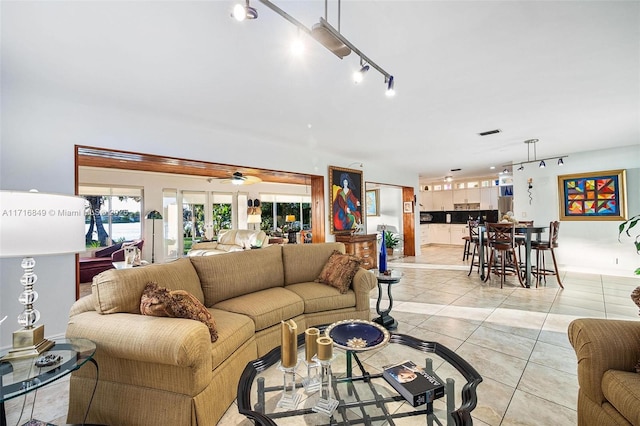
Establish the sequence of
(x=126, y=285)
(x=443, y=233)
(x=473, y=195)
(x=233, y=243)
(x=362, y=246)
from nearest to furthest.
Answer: (x=126, y=285) < (x=362, y=246) < (x=233, y=243) < (x=473, y=195) < (x=443, y=233)

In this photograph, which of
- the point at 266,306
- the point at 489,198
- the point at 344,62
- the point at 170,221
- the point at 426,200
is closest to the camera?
the point at 344,62

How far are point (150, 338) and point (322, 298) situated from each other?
1.62 meters

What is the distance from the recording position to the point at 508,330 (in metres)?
2.96

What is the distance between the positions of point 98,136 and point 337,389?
352 cm

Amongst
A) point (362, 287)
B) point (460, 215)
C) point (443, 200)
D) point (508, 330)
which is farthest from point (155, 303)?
point (443, 200)

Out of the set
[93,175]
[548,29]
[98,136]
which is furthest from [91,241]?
[548,29]

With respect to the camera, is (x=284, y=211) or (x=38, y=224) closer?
(x=38, y=224)

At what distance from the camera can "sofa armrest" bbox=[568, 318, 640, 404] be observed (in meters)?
1.36

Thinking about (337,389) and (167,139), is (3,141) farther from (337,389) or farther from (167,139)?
(337,389)

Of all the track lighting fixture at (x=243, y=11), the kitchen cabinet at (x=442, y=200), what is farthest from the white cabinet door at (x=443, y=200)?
the track lighting fixture at (x=243, y=11)

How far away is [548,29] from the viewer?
189 centimetres

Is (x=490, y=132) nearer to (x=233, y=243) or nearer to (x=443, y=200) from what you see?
(x=233, y=243)

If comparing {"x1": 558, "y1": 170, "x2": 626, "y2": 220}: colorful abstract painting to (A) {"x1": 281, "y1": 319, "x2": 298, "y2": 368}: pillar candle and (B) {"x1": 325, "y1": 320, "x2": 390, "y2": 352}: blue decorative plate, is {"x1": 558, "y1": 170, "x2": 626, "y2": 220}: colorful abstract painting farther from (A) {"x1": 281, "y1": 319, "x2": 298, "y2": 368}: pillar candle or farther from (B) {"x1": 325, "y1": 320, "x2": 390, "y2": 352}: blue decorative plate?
(A) {"x1": 281, "y1": 319, "x2": 298, "y2": 368}: pillar candle

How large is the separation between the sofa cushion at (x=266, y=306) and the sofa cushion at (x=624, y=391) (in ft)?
6.77
